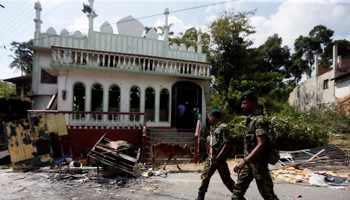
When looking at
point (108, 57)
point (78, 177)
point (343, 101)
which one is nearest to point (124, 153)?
point (78, 177)

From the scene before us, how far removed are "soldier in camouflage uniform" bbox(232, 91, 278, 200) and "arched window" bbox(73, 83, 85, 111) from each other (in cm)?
1029

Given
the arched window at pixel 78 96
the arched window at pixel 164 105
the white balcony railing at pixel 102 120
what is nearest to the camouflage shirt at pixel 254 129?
the white balcony railing at pixel 102 120

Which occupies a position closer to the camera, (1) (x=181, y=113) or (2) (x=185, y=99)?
(1) (x=181, y=113)

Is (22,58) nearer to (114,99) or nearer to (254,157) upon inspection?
(114,99)

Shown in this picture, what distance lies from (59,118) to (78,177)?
10.5 feet

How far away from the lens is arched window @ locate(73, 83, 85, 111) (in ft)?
38.2

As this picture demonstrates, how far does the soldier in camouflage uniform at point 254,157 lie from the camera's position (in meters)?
2.97

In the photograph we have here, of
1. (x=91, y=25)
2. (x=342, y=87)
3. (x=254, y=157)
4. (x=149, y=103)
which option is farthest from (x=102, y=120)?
(x=342, y=87)

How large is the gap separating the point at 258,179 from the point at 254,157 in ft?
1.11

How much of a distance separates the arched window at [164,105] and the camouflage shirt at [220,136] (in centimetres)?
863

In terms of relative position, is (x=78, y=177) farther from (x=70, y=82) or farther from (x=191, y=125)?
(x=191, y=125)

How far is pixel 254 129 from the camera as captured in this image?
3.13 metres

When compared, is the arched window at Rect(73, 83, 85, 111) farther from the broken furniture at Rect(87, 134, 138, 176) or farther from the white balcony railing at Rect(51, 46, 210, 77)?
the broken furniture at Rect(87, 134, 138, 176)

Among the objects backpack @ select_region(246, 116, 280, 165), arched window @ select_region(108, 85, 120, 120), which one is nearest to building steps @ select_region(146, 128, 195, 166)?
arched window @ select_region(108, 85, 120, 120)
